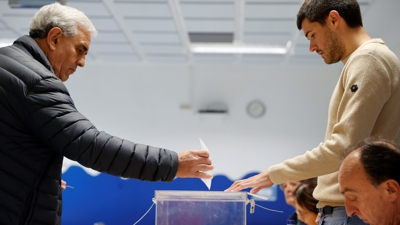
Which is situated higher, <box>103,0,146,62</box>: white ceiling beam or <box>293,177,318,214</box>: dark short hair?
<box>103,0,146,62</box>: white ceiling beam

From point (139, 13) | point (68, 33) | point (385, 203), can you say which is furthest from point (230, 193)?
point (139, 13)

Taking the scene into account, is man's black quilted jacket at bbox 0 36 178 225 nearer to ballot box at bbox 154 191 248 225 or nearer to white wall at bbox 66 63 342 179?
ballot box at bbox 154 191 248 225

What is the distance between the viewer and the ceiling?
4875 millimetres

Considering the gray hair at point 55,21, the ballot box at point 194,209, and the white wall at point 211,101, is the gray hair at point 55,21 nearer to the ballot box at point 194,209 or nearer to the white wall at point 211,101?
the ballot box at point 194,209

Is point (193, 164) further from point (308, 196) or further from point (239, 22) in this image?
point (239, 22)

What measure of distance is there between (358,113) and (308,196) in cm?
150

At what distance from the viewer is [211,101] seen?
7266 mm

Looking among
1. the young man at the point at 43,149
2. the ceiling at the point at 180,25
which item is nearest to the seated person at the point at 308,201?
the young man at the point at 43,149

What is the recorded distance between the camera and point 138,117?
723 cm

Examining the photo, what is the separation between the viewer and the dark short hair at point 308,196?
9.62ft

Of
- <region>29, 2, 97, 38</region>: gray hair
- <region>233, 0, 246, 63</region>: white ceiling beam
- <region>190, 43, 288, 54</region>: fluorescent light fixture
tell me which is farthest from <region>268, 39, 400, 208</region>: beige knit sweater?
→ <region>190, 43, 288, 54</region>: fluorescent light fixture

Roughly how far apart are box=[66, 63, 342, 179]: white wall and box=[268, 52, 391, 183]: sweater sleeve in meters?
5.44

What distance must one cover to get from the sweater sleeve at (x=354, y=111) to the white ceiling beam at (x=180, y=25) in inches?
133

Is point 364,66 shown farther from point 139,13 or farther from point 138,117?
point 138,117
